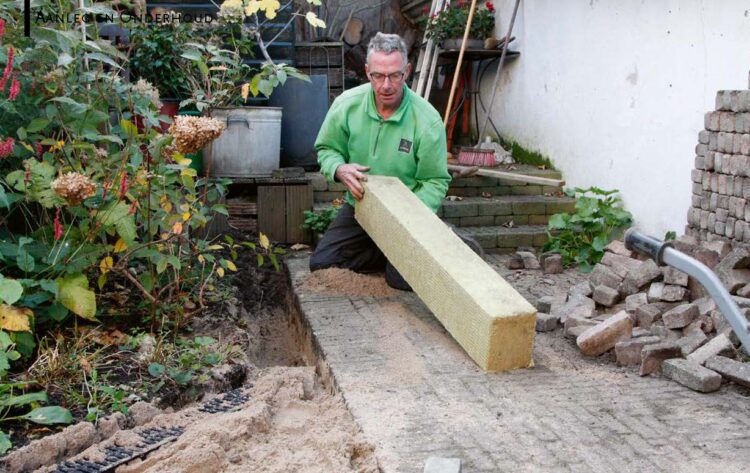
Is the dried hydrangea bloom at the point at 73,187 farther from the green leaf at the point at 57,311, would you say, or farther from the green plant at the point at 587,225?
the green plant at the point at 587,225

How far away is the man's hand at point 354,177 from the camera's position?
4926 millimetres

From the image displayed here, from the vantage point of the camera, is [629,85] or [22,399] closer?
[22,399]

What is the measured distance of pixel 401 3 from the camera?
11.3 m

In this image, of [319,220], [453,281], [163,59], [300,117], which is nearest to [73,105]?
[453,281]

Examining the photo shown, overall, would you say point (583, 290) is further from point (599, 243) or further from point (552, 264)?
point (599, 243)

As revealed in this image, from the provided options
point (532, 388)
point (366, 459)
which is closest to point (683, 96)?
point (532, 388)

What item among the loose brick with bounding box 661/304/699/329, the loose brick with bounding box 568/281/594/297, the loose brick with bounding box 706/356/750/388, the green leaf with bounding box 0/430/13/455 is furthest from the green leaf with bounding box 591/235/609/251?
the green leaf with bounding box 0/430/13/455

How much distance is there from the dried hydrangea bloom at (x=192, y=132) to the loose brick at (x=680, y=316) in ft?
8.78

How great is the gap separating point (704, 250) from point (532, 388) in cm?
191

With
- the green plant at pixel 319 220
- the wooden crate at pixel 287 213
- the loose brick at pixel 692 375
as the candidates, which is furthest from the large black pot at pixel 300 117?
the loose brick at pixel 692 375

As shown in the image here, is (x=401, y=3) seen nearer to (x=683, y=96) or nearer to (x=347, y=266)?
(x=683, y=96)

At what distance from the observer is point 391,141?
16.9 ft

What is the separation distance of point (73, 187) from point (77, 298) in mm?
548

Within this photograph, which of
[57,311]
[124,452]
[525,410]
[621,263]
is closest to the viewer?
[124,452]
